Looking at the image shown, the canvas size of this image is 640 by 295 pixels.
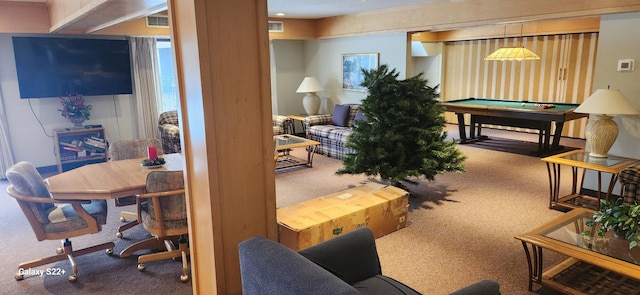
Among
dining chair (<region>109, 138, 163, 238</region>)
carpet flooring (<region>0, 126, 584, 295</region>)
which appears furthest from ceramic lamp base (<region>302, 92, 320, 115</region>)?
dining chair (<region>109, 138, 163, 238</region>)

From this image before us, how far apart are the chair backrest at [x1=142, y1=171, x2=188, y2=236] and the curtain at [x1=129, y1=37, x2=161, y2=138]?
397cm

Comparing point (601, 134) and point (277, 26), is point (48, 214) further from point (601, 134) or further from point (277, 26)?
point (277, 26)

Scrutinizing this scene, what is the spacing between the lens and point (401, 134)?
4242 millimetres

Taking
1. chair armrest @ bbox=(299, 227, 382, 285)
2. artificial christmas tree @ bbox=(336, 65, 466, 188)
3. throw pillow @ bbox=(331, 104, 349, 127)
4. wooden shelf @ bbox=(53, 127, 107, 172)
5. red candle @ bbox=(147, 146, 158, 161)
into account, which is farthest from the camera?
throw pillow @ bbox=(331, 104, 349, 127)

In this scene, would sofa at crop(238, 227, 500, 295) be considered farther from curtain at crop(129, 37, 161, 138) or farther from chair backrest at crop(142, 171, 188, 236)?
curtain at crop(129, 37, 161, 138)

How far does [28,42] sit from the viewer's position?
217 inches

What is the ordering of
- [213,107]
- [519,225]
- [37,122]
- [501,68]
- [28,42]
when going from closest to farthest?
[213,107] < [519,225] < [28,42] < [37,122] < [501,68]

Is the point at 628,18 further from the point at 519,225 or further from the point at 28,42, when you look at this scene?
the point at 28,42

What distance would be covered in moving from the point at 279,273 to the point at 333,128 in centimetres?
529

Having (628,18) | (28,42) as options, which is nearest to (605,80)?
(628,18)

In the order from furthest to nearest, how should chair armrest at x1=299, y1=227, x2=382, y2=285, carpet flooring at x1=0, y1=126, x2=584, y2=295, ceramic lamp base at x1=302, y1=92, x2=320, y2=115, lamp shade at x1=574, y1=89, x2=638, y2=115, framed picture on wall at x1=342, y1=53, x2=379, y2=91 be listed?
ceramic lamp base at x1=302, y1=92, x2=320, y2=115
framed picture on wall at x1=342, y1=53, x2=379, y2=91
lamp shade at x1=574, y1=89, x2=638, y2=115
carpet flooring at x1=0, y1=126, x2=584, y2=295
chair armrest at x1=299, y1=227, x2=382, y2=285

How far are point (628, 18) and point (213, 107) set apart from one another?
4453 mm

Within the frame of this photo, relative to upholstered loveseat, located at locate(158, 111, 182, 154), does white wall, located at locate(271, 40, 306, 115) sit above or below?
above

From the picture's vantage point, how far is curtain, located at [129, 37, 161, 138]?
636 centimetres
